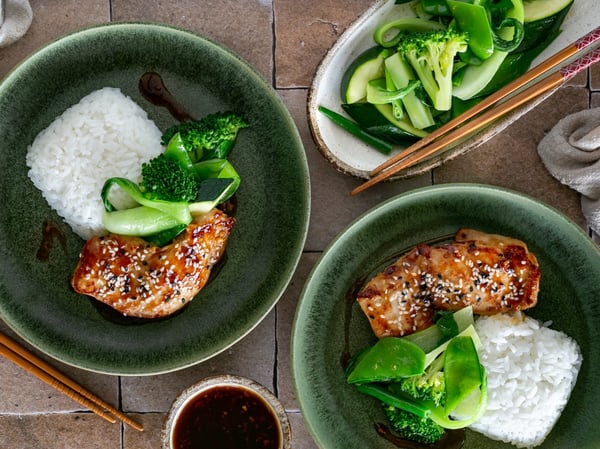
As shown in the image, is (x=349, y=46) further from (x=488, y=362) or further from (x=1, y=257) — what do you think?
(x=1, y=257)

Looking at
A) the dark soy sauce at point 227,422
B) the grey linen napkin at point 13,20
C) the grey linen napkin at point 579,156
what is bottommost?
the dark soy sauce at point 227,422

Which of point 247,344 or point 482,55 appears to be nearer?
point 482,55

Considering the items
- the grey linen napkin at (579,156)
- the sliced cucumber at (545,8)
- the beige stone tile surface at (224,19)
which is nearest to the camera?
the sliced cucumber at (545,8)

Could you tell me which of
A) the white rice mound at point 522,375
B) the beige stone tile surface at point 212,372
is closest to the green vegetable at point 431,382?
the white rice mound at point 522,375

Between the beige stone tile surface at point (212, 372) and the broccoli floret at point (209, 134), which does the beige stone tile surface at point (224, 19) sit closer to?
the broccoli floret at point (209, 134)

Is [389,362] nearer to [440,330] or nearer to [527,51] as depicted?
[440,330]

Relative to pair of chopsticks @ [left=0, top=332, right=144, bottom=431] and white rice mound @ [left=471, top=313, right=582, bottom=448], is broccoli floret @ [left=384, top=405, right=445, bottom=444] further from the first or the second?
pair of chopsticks @ [left=0, top=332, right=144, bottom=431]

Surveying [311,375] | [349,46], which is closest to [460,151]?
[349,46]
